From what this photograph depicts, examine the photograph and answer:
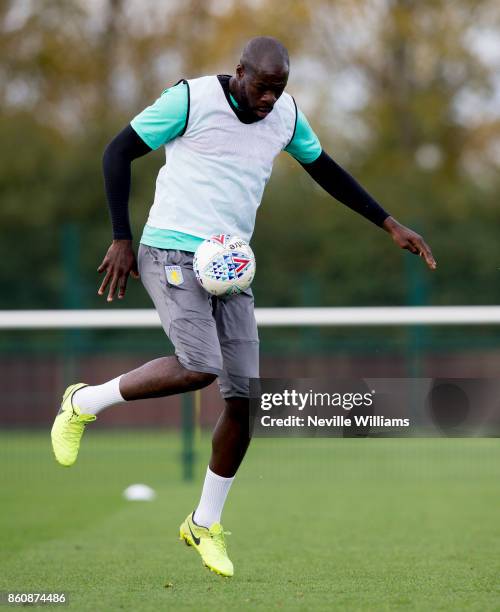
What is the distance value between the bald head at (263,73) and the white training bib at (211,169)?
0.53 ft

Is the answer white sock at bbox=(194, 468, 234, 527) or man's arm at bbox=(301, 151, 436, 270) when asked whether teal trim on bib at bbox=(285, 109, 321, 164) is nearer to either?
man's arm at bbox=(301, 151, 436, 270)

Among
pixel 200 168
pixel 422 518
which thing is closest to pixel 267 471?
pixel 422 518

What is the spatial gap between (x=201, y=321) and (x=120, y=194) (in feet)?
2.29

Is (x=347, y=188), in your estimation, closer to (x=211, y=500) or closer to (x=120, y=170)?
(x=120, y=170)

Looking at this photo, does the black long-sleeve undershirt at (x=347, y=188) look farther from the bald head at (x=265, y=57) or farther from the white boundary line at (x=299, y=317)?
the white boundary line at (x=299, y=317)

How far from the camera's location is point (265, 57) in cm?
517

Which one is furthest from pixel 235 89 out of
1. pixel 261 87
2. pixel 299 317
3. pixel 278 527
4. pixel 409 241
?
pixel 299 317

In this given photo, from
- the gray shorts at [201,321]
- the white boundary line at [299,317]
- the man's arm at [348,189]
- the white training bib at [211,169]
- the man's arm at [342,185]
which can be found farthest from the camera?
the white boundary line at [299,317]

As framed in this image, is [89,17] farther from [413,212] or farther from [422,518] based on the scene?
[422,518]

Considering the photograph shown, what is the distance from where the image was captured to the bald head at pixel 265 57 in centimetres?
516

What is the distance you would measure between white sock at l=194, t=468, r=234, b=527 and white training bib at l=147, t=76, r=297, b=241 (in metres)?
1.21

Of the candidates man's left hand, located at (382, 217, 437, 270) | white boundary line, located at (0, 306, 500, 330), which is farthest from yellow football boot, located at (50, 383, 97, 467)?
white boundary line, located at (0, 306, 500, 330)

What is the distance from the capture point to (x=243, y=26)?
2420 cm

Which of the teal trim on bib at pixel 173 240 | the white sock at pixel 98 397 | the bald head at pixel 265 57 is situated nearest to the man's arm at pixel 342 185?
the bald head at pixel 265 57
